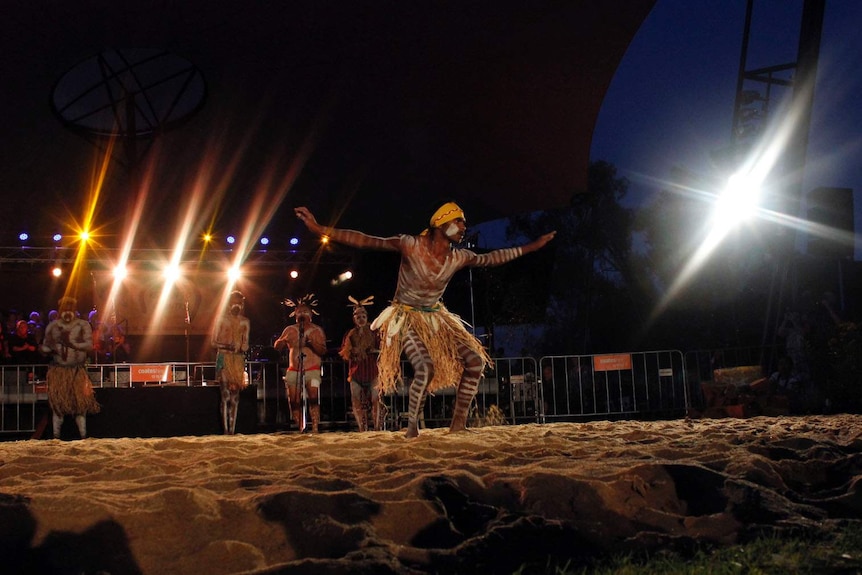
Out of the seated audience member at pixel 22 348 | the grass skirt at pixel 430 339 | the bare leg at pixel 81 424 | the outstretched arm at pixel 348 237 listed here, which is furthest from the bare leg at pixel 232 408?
the seated audience member at pixel 22 348

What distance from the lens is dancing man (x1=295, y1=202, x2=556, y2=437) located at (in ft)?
21.1

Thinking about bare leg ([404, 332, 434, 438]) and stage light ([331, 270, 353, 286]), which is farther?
stage light ([331, 270, 353, 286])

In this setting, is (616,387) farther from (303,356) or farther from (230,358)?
(230,358)

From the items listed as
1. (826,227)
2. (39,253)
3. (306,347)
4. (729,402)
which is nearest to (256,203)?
(39,253)

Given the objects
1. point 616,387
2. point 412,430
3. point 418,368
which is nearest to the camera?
point 412,430

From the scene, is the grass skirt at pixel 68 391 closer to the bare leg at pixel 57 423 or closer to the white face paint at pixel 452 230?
the bare leg at pixel 57 423

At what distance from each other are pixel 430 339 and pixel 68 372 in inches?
189

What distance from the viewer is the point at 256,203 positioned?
14.7 metres

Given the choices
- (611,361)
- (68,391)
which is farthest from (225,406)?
(611,361)

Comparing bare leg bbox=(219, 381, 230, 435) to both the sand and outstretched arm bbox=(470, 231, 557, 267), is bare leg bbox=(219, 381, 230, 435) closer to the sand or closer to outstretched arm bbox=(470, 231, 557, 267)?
outstretched arm bbox=(470, 231, 557, 267)

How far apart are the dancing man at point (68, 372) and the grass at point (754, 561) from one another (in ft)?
25.2

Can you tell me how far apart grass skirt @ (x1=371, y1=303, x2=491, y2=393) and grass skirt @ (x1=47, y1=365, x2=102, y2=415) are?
410cm

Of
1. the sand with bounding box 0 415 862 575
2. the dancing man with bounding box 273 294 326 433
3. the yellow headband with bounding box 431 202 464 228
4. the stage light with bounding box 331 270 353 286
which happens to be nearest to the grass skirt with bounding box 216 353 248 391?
the dancing man with bounding box 273 294 326 433

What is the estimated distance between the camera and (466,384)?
22.3 feet
